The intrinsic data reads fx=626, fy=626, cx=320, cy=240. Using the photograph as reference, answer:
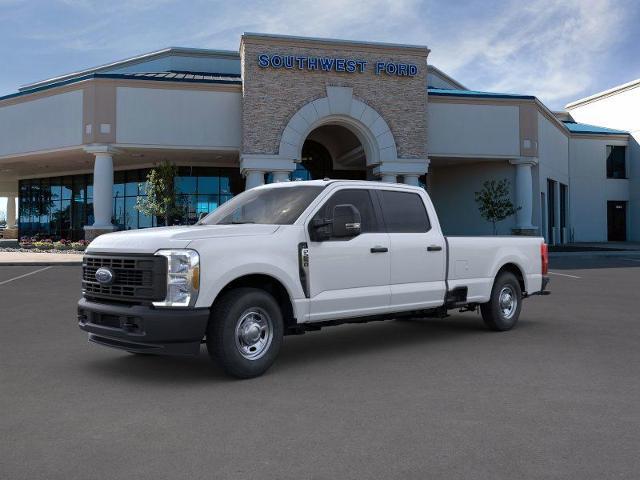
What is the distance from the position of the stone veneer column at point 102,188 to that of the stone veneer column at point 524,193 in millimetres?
21398

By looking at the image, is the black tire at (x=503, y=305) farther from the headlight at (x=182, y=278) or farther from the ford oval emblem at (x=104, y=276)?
the ford oval emblem at (x=104, y=276)

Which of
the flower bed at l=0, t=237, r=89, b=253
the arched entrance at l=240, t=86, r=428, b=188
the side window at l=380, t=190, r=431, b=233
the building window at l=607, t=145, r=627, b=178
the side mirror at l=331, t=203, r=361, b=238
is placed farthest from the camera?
the building window at l=607, t=145, r=627, b=178

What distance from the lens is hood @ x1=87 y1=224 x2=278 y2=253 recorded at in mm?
6070

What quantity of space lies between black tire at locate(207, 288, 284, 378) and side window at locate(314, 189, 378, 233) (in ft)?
4.86

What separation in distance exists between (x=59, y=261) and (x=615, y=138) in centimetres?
4039

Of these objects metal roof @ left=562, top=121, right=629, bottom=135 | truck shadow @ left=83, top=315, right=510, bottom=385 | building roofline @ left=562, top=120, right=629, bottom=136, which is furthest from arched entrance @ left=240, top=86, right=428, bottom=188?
metal roof @ left=562, top=121, right=629, bottom=135

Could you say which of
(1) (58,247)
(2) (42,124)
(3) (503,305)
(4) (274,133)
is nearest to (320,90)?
(4) (274,133)

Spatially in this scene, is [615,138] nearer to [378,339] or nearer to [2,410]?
[378,339]

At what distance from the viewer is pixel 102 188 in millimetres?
31016

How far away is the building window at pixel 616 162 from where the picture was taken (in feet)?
156

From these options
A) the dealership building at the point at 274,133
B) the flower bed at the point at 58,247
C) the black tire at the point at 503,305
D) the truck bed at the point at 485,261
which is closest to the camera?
the truck bed at the point at 485,261

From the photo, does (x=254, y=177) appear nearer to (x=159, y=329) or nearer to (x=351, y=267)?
(x=351, y=267)

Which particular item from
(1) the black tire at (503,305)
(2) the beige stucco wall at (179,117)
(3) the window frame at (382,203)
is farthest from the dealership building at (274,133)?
(3) the window frame at (382,203)

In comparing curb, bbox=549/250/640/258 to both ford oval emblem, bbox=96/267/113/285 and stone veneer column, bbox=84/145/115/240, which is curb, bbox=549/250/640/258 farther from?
ford oval emblem, bbox=96/267/113/285
